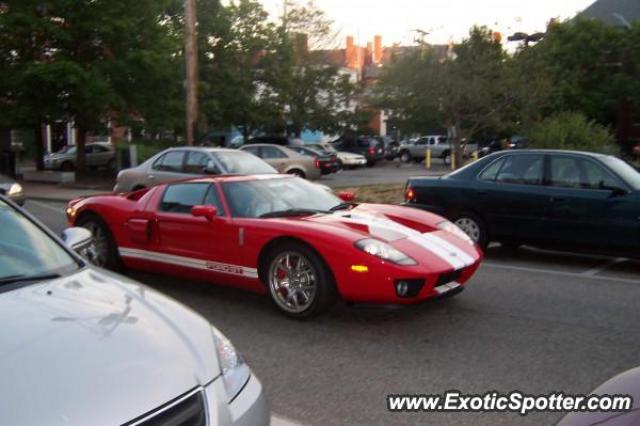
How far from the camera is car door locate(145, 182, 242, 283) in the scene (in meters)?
6.30

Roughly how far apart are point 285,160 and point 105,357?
64.3ft

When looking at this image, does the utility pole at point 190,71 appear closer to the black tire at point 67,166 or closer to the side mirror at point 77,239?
the black tire at point 67,166

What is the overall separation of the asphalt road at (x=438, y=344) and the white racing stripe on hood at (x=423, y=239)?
0.57 m

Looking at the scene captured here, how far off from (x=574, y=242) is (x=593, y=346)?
3.50 meters

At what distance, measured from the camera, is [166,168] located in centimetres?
1365

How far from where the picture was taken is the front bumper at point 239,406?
2.48 m

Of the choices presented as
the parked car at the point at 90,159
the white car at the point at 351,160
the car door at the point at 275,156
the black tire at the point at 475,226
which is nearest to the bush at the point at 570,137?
the car door at the point at 275,156

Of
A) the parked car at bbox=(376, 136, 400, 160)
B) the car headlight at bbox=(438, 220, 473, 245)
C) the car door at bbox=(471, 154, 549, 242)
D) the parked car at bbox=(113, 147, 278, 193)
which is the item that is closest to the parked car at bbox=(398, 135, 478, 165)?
the parked car at bbox=(376, 136, 400, 160)

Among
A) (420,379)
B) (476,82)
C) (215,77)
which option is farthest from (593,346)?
(215,77)

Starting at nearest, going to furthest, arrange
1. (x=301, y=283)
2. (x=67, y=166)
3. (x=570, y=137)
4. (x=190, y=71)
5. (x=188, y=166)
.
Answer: (x=301, y=283)
(x=188, y=166)
(x=570, y=137)
(x=190, y=71)
(x=67, y=166)

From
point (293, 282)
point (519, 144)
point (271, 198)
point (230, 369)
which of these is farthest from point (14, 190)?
point (519, 144)

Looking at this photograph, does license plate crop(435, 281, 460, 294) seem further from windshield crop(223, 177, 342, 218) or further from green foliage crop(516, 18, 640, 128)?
green foliage crop(516, 18, 640, 128)

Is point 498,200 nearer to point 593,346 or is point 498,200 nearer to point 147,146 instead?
point 593,346

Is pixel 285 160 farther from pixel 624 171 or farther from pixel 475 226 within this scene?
pixel 624 171
